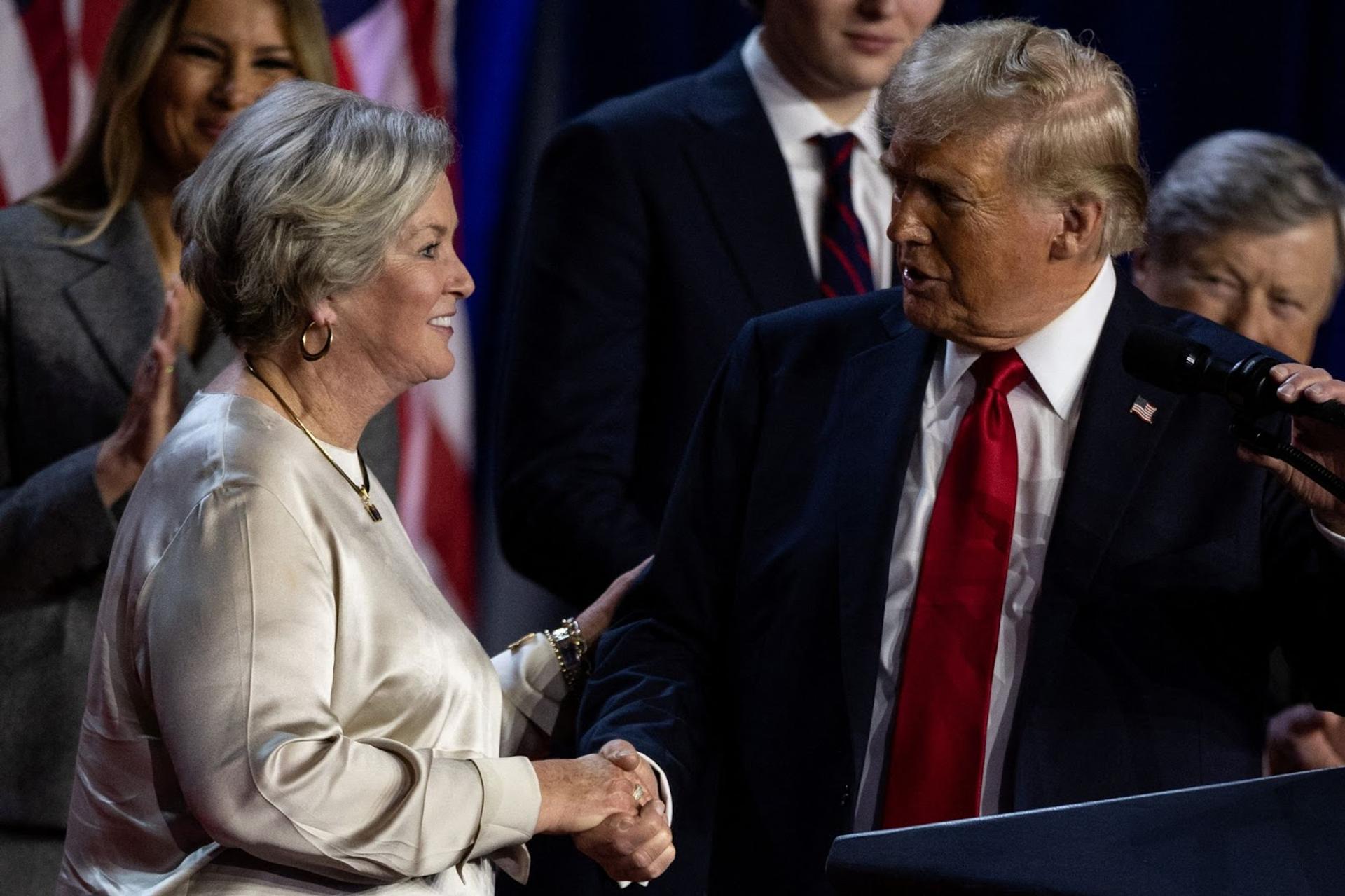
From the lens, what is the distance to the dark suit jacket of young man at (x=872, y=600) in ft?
6.55

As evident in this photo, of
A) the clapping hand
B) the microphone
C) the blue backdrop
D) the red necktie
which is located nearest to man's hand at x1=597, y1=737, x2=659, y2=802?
the clapping hand

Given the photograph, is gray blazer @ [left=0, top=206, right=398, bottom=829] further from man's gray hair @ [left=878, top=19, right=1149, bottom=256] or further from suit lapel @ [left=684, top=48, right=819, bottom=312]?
man's gray hair @ [left=878, top=19, right=1149, bottom=256]

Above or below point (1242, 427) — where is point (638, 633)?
below

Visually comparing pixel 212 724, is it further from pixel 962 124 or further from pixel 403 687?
pixel 962 124

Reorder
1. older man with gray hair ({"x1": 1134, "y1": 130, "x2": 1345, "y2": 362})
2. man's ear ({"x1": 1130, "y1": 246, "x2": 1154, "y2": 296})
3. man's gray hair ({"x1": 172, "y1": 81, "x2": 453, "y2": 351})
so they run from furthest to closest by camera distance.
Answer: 1. man's ear ({"x1": 1130, "y1": 246, "x2": 1154, "y2": 296})
2. older man with gray hair ({"x1": 1134, "y1": 130, "x2": 1345, "y2": 362})
3. man's gray hair ({"x1": 172, "y1": 81, "x2": 453, "y2": 351})

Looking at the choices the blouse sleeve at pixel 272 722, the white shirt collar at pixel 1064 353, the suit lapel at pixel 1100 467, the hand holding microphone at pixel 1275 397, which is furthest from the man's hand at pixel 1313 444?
the blouse sleeve at pixel 272 722

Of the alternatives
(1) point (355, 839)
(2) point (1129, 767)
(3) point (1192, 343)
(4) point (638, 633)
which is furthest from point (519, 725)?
(3) point (1192, 343)

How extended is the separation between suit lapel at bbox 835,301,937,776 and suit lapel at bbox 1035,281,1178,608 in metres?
0.19

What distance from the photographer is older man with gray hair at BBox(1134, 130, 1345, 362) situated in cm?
301

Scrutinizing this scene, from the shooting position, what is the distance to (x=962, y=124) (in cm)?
208

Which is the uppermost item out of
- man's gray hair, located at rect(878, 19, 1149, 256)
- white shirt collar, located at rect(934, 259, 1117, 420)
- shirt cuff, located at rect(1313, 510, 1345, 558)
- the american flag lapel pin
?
man's gray hair, located at rect(878, 19, 1149, 256)

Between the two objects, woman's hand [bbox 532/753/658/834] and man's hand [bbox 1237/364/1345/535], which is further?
woman's hand [bbox 532/753/658/834]

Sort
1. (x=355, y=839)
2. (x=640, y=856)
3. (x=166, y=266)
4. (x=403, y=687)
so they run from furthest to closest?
(x=166, y=266)
(x=640, y=856)
(x=403, y=687)
(x=355, y=839)

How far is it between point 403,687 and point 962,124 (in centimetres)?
88
